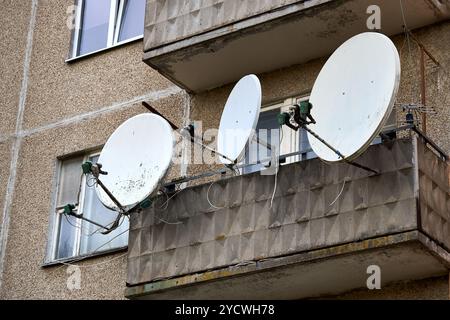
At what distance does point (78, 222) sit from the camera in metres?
18.1

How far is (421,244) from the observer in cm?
1388

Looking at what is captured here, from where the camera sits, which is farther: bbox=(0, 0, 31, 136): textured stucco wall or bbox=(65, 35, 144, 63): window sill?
bbox=(0, 0, 31, 136): textured stucco wall

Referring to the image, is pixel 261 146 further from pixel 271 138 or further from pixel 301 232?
pixel 301 232

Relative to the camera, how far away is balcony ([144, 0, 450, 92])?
15562 millimetres

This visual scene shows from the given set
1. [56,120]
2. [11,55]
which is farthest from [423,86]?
[11,55]

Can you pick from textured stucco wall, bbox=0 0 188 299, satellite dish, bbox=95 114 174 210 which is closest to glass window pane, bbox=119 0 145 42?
textured stucco wall, bbox=0 0 188 299

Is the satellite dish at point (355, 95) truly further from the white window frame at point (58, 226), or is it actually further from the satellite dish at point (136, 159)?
the white window frame at point (58, 226)

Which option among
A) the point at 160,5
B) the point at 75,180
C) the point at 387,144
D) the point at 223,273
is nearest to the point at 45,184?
the point at 75,180

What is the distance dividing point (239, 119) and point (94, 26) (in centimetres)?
472

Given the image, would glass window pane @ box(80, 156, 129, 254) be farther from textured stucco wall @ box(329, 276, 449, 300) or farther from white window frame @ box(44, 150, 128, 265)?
textured stucco wall @ box(329, 276, 449, 300)

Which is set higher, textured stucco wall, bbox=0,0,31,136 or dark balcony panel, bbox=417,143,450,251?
textured stucco wall, bbox=0,0,31,136

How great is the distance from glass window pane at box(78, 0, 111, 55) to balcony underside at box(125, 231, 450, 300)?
451 centimetres

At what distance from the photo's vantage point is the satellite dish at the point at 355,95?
13.8 meters

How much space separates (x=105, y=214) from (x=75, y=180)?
0.81 metres
